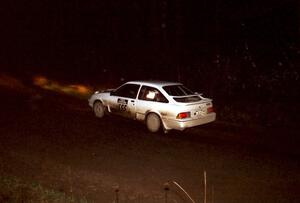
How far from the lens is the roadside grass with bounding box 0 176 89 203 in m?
7.18

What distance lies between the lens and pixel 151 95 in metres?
12.5

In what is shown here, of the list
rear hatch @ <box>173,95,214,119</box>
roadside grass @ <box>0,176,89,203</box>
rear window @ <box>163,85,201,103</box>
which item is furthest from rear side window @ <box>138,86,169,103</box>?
roadside grass @ <box>0,176,89,203</box>

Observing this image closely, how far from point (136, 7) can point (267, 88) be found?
11915 millimetres

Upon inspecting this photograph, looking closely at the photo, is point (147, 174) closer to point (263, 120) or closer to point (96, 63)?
point (263, 120)

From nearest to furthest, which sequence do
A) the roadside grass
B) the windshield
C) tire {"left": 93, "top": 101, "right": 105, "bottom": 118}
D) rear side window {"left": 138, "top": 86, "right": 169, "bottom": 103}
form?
the roadside grass → rear side window {"left": 138, "top": 86, "right": 169, "bottom": 103} → the windshield → tire {"left": 93, "top": 101, "right": 105, "bottom": 118}

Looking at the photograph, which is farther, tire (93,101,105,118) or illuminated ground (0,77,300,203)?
tire (93,101,105,118)

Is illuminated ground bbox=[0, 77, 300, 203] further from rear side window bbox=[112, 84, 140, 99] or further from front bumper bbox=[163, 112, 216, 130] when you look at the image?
rear side window bbox=[112, 84, 140, 99]

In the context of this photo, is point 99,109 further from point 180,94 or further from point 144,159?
point 144,159

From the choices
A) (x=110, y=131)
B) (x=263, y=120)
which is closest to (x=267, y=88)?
(x=263, y=120)

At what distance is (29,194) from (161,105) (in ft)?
18.0

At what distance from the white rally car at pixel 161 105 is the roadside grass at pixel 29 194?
4937 mm

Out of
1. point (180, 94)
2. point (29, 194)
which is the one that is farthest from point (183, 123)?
point (29, 194)

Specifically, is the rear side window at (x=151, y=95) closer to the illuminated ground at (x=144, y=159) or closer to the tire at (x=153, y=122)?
the tire at (x=153, y=122)

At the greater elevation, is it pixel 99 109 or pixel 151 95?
pixel 151 95
